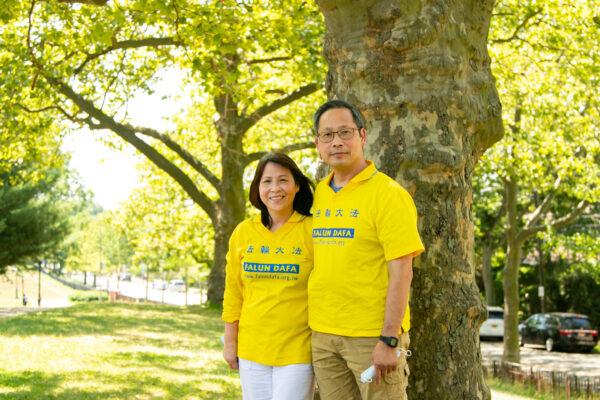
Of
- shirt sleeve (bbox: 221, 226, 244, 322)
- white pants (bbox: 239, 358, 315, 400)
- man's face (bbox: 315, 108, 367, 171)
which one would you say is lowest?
white pants (bbox: 239, 358, 315, 400)

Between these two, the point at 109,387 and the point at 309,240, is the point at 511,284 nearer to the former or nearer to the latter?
the point at 109,387

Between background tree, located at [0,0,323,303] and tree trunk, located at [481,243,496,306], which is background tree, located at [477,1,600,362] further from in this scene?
tree trunk, located at [481,243,496,306]

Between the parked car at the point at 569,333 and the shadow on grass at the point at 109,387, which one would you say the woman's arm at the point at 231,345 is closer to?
the shadow on grass at the point at 109,387

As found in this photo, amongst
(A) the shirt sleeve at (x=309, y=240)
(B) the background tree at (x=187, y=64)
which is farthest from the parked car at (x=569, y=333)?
(A) the shirt sleeve at (x=309, y=240)

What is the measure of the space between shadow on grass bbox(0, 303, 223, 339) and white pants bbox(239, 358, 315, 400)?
918 cm

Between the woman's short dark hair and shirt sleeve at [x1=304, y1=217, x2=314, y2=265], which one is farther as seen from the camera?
the woman's short dark hair

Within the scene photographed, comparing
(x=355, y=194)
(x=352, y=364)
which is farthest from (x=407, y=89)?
(x=352, y=364)

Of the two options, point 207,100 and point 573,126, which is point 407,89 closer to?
point 573,126

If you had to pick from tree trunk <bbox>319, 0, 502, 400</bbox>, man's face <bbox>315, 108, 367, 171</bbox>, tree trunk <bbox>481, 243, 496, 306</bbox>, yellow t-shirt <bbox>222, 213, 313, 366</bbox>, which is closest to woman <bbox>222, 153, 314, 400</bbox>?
yellow t-shirt <bbox>222, 213, 313, 366</bbox>

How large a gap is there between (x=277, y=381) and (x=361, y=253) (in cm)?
86

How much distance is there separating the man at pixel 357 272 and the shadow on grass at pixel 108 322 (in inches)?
379

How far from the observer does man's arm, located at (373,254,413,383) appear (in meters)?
3.15

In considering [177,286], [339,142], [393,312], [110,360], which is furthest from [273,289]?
[177,286]

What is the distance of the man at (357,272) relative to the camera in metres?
3.18
